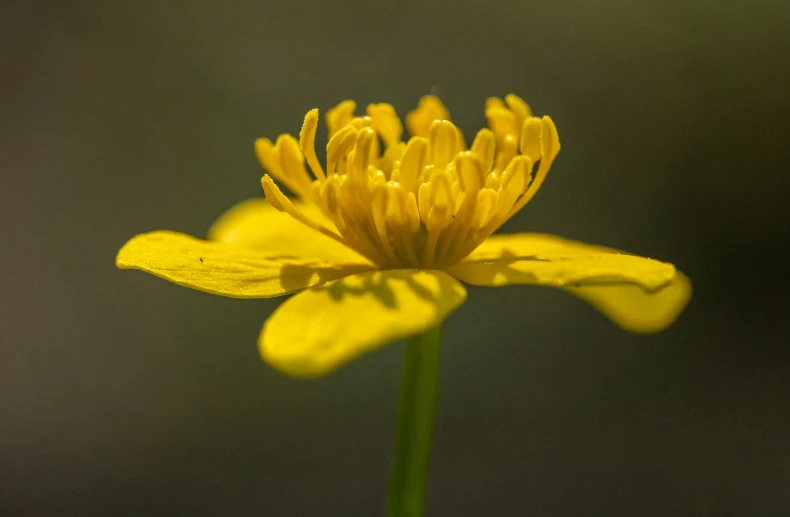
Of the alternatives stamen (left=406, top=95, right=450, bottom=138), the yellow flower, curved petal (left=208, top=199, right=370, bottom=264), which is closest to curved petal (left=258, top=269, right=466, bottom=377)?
the yellow flower

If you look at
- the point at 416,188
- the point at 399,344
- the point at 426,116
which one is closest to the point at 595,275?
the point at 416,188

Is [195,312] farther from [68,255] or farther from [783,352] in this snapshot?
[783,352]

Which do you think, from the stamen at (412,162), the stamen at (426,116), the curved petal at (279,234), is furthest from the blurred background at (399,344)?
the stamen at (412,162)

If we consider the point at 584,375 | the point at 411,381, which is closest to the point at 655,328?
the point at 411,381

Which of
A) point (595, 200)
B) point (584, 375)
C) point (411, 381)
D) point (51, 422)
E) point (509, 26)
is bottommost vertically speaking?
point (51, 422)

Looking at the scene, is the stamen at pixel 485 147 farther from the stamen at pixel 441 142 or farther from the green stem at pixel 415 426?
the green stem at pixel 415 426

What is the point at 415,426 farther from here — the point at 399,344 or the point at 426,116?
the point at 399,344
